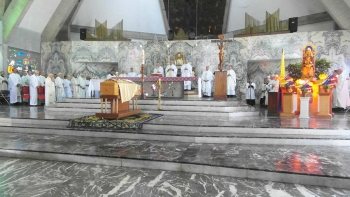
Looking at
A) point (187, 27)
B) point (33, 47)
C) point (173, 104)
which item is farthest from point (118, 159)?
point (187, 27)

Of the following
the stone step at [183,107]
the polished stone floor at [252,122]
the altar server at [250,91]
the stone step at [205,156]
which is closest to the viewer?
the stone step at [205,156]

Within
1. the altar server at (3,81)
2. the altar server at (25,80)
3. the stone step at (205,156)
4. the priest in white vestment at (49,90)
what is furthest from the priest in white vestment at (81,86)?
the stone step at (205,156)

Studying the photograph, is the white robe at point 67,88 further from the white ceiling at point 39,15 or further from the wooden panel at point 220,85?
the wooden panel at point 220,85

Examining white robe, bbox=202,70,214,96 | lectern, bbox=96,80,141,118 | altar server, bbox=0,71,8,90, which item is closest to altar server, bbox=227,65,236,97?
white robe, bbox=202,70,214,96

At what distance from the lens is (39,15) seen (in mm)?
14500

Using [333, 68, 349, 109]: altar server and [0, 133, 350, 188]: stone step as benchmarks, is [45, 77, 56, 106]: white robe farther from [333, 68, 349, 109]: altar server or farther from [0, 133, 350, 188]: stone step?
[333, 68, 349, 109]: altar server

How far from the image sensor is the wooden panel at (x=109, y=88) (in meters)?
6.09

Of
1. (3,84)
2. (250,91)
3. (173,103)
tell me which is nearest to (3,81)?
(3,84)

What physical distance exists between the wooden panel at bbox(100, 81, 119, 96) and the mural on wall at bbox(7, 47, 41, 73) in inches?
386

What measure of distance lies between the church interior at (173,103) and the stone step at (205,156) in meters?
0.02

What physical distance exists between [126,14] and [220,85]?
465 inches

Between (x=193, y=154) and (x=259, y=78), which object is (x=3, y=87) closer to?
(x=193, y=154)

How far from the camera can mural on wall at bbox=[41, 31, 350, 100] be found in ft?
41.7

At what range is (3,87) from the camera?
12.4 metres
